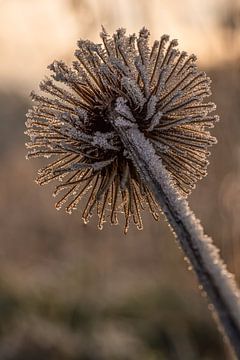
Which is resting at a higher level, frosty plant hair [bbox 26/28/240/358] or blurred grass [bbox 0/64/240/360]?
blurred grass [bbox 0/64/240/360]

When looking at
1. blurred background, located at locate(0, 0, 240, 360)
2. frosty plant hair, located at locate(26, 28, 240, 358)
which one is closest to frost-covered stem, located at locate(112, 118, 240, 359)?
frosty plant hair, located at locate(26, 28, 240, 358)

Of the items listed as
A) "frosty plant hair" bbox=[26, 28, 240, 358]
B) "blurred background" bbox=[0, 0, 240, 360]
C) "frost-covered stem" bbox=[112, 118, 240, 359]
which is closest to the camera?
"frost-covered stem" bbox=[112, 118, 240, 359]

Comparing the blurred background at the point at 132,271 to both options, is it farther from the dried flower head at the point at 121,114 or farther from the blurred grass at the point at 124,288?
the dried flower head at the point at 121,114

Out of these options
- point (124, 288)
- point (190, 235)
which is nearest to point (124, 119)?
point (190, 235)

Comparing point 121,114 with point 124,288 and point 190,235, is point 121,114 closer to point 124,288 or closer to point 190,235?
point 190,235

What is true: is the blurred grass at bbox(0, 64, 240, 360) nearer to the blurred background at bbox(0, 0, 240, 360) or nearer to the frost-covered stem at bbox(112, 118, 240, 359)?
the blurred background at bbox(0, 0, 240, 360)

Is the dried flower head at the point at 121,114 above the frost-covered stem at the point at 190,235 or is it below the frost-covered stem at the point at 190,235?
above

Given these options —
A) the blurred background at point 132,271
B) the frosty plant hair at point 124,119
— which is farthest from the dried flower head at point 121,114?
the blurred background at point 132,271

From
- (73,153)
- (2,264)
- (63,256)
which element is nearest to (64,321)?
(2,264)
